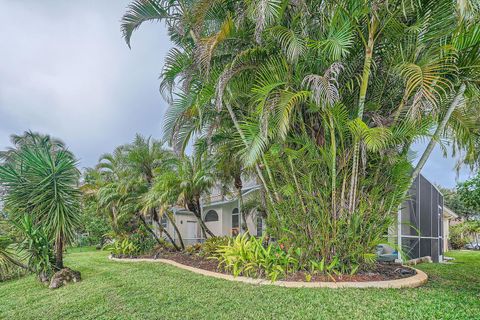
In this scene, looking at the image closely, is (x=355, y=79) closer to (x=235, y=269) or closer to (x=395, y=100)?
(x=395, y=100)

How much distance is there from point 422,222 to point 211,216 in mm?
11068

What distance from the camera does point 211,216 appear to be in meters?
18.8

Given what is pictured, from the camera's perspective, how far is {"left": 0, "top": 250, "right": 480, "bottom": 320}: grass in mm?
4480

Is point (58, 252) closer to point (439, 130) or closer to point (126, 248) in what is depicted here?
point (126, 248)

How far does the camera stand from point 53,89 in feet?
43.8

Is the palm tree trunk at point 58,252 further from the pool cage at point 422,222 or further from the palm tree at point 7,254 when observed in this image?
the pool cage at point 422,222

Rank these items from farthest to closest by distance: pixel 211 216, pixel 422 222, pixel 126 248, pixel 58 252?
1. pixel 211 216
2. pixel 126 248
3. pixel 422 222
4. pixel 58 252

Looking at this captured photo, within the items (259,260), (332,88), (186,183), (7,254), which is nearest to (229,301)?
(259,260)

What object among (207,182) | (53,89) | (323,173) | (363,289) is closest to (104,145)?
(53,89)

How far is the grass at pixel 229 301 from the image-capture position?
448 centimetres

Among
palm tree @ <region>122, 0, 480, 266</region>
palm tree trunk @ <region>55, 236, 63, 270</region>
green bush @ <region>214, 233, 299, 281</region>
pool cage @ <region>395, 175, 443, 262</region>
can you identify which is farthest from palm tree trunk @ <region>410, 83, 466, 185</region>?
palm tree trunk @ <region>55, 236, 63, 270</region>

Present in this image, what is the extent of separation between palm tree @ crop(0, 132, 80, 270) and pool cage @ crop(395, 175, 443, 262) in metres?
9.90

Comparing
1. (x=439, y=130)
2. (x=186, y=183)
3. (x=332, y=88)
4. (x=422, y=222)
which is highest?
(x=332, y=88)

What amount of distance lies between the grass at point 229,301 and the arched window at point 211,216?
10.8 m
